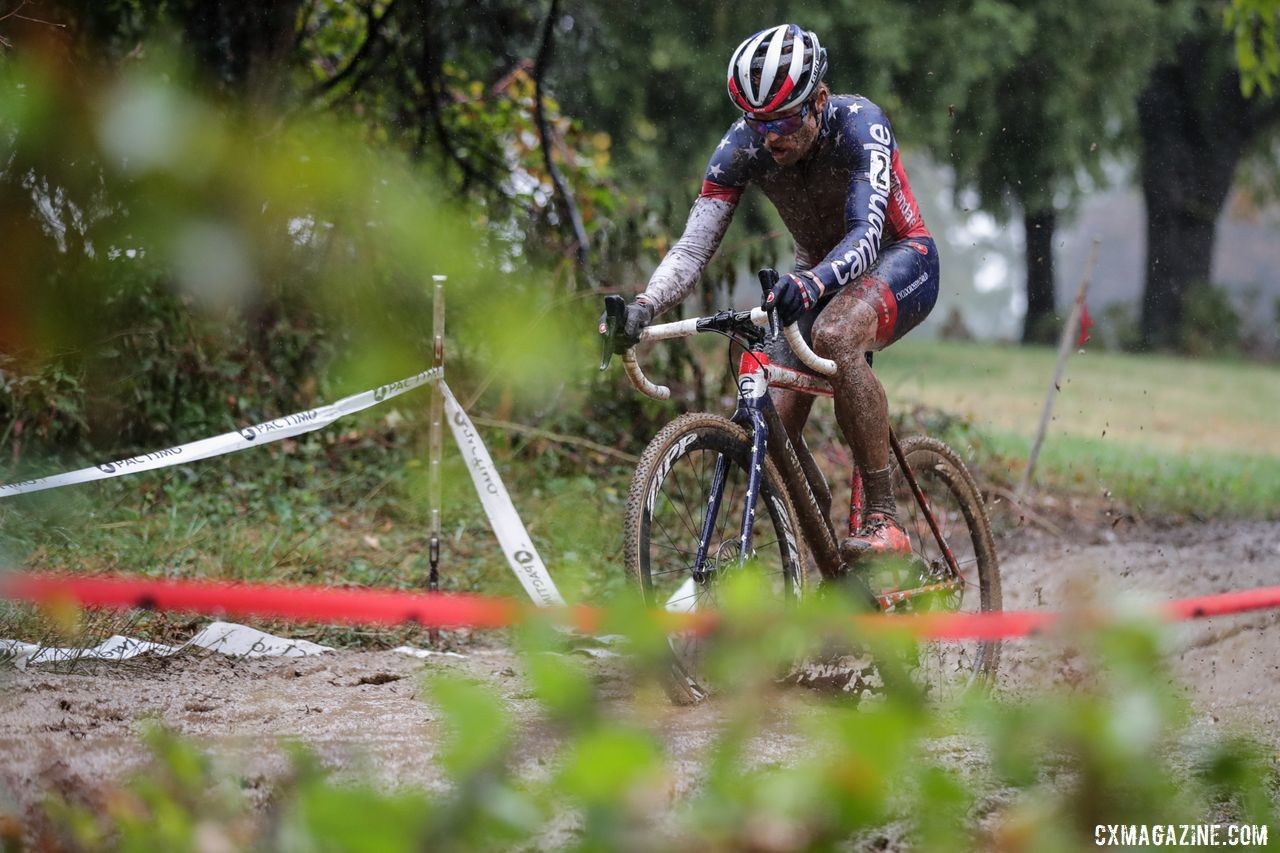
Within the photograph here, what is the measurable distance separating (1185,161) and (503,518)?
21.7m

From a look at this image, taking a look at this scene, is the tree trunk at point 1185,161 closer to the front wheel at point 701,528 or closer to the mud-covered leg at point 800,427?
the mud-covered leg at point 800,427

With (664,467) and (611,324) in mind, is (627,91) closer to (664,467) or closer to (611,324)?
(611,324)

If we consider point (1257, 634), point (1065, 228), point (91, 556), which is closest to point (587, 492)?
point (91, 556)

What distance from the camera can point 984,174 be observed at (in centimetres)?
1944

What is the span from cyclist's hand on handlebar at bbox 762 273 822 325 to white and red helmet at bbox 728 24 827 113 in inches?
24.5

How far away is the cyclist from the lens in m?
4.38

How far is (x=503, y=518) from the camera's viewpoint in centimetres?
553

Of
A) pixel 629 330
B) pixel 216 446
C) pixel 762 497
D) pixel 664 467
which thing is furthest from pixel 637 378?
pixel 216 446

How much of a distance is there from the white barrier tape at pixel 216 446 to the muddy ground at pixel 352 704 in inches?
24.2

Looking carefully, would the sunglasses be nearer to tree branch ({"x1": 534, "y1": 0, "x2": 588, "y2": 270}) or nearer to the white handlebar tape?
the white handlebar tape

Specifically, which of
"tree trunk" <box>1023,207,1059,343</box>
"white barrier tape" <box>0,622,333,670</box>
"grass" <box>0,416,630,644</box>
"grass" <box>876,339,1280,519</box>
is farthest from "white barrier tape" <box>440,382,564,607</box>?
"tree trunk" <box>1023,207,1059,343</box>

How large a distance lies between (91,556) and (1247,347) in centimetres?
2317

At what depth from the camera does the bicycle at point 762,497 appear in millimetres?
4188

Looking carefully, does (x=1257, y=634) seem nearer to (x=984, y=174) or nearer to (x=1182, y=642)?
(x=1182, y=642)
